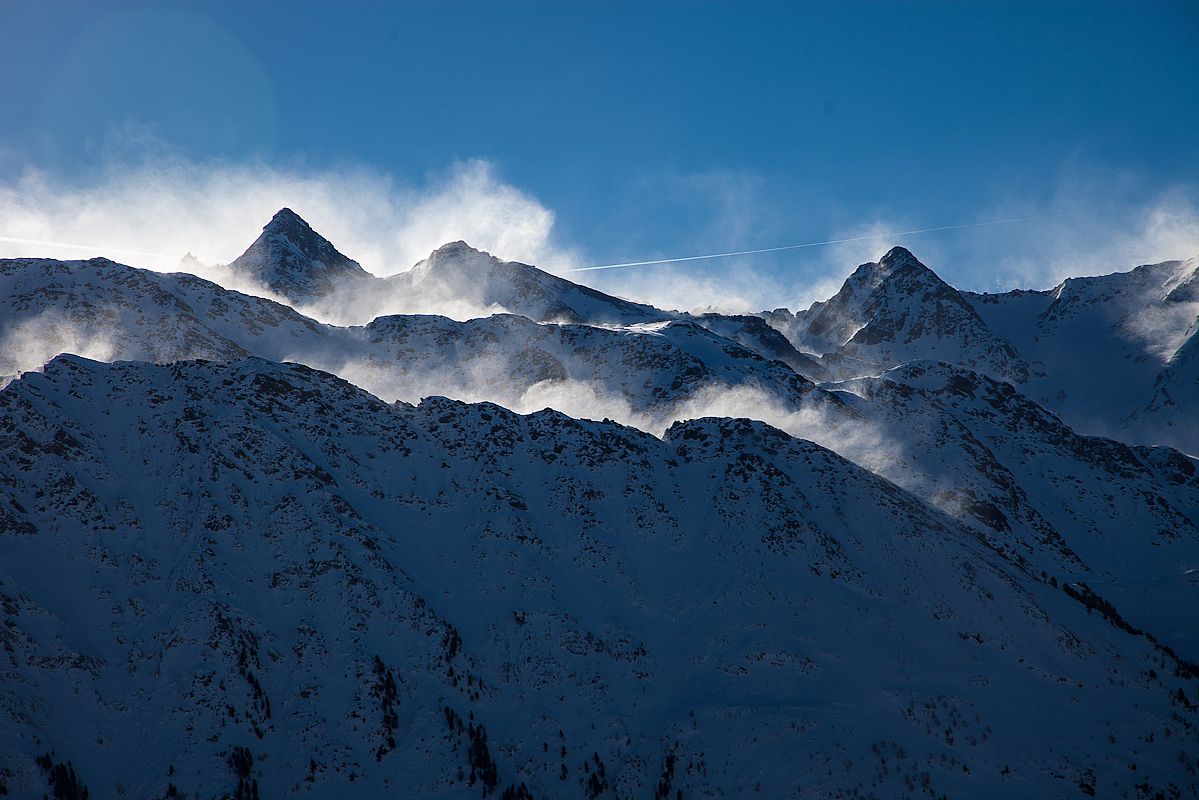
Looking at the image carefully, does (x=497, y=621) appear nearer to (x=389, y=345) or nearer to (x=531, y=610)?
(x=531, y=610)

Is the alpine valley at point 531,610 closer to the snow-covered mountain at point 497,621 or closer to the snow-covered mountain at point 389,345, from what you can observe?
the snow-covered mountain at point 497,621

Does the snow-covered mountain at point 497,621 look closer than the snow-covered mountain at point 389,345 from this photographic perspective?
Yes

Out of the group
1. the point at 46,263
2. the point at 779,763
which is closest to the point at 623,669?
the point at 779,763

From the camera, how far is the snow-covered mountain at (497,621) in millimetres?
61781

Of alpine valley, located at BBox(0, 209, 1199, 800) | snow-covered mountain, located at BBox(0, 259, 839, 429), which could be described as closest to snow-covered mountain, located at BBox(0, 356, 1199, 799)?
alpine valley, located at BBox(0, 209, 1199, 800)

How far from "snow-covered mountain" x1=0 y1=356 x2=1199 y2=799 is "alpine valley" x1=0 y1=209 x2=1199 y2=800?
27 centimetres

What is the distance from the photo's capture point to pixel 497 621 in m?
76.9

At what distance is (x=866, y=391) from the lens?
151m

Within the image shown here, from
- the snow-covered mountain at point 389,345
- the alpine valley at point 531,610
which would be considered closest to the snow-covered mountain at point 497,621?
the alpine valley at point 531,610

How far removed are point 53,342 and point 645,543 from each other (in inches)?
3739

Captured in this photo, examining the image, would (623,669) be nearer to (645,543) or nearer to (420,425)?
(645,543)

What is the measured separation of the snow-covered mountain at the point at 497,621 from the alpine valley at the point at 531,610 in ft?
0.88

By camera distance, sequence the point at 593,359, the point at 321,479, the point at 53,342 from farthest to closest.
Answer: the point at 593,359
the point at 53,342
the point at 321,479

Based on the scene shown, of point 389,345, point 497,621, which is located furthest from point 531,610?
point 389,345
